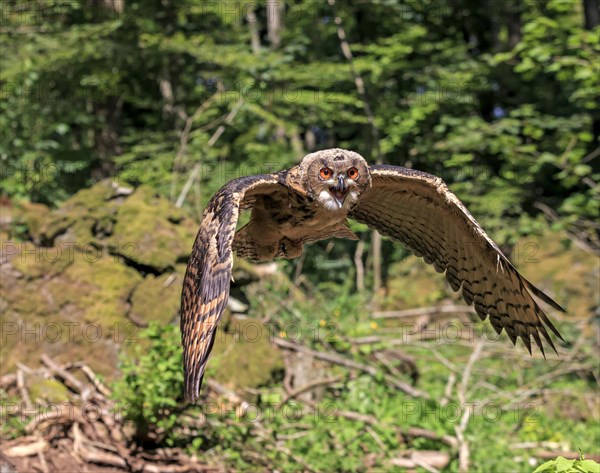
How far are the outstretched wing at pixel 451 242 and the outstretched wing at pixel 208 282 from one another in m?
1.05

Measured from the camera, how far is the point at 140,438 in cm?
567

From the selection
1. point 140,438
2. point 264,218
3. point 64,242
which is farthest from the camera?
point 64,242

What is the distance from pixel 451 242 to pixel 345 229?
81 cm

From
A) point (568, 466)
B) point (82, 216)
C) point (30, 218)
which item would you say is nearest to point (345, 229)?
point (568, 466)

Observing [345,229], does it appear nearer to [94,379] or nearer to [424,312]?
[94,379]

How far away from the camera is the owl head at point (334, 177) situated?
3928mm

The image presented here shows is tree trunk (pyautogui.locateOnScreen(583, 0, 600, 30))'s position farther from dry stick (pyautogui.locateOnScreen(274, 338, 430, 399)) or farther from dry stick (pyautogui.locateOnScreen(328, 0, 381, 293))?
dry stick (pyautogui.locateOnScreen(274, 338, 430, 399))

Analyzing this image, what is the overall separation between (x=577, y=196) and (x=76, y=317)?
659 cm

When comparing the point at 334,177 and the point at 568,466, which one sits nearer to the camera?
the point at 568,466

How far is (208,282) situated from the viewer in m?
3.19

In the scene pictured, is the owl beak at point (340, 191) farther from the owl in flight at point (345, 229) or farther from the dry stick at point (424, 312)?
the dry stick at point (424, 312)

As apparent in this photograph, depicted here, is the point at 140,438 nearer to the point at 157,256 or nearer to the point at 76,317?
the point at 76,317

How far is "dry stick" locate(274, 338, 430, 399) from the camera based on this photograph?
23.6 feet

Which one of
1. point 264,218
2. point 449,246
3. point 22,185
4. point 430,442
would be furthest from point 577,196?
point 22,185
